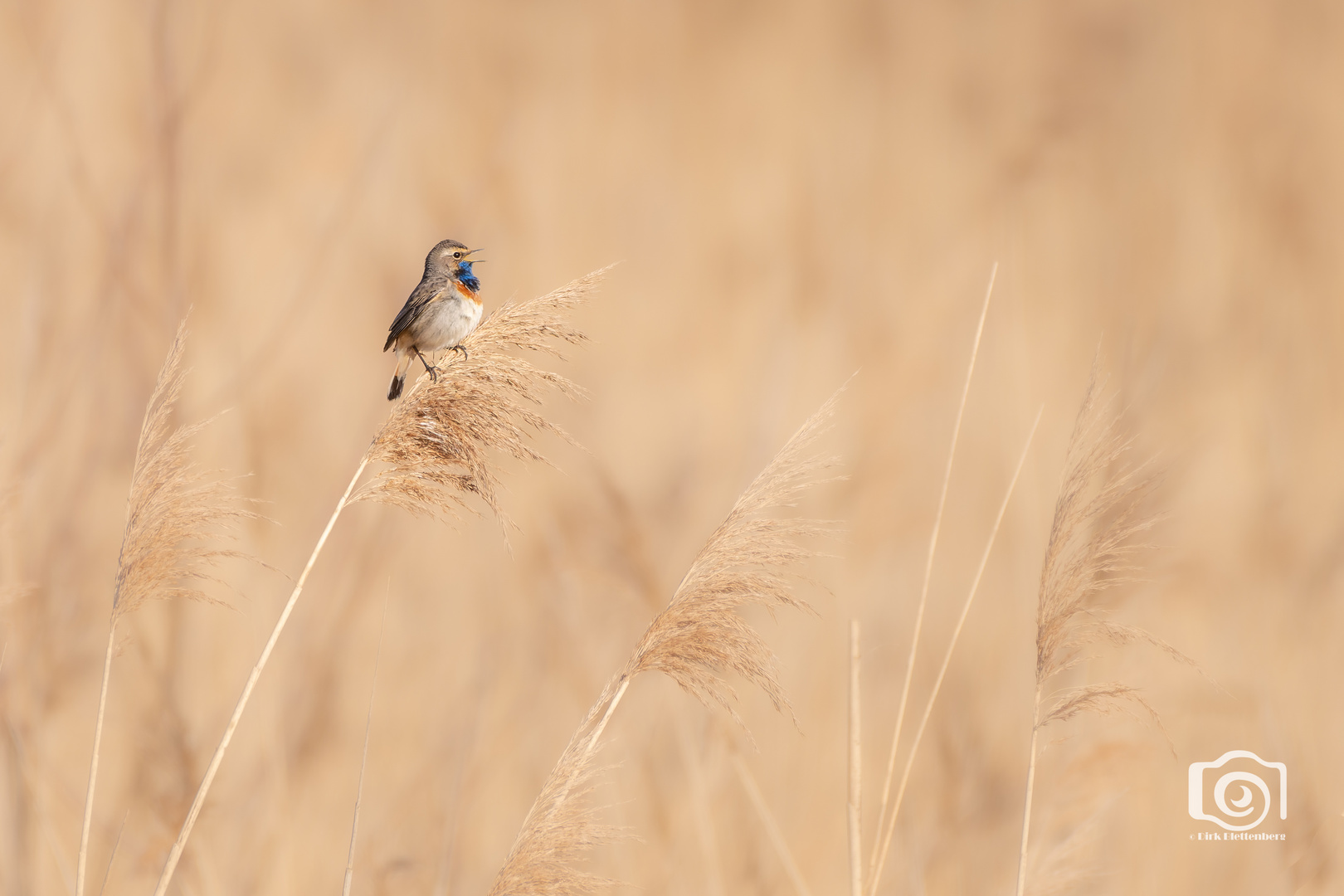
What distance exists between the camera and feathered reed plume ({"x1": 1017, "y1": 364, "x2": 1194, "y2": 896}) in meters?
1.56

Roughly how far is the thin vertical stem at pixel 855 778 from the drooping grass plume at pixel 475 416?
618mm

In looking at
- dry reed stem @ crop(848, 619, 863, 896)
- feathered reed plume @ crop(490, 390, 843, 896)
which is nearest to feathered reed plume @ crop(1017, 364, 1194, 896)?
dry reed stem @ crop(848, 619, 863, 896)

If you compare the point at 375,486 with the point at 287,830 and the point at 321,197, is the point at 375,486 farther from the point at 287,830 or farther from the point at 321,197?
the point at 321,197

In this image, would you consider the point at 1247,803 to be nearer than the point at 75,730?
Yes

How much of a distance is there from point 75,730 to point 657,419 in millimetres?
3194

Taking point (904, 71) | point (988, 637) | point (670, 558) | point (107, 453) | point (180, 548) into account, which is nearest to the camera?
point (180, 548)

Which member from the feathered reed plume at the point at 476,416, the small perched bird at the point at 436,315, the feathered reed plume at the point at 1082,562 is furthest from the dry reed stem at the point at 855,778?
the small perched bird at the point at 436,315

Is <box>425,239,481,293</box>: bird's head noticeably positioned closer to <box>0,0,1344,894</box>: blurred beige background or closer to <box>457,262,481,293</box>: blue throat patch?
<box>457,262,481,293</box>: blue throat patch

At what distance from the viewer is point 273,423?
148 inches

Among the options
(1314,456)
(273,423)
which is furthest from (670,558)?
(1314,456)

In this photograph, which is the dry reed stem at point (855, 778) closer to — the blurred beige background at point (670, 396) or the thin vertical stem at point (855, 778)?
the thin vertical stem at point (855, 778)

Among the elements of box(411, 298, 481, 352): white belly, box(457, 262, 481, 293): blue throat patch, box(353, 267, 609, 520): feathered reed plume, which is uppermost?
box(457, 262, 481, 293): blue throat patch

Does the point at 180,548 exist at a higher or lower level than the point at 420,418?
lower

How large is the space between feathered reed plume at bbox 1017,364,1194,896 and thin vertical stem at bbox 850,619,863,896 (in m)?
0.30
